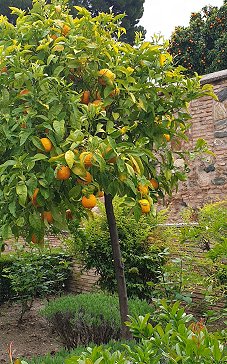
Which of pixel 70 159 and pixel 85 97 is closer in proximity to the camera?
pixel 70 159

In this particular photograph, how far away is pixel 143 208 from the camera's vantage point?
2352 mm

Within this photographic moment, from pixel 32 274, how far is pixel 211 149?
2.74m

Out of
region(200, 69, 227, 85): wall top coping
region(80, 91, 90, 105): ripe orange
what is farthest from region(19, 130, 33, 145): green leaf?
region(200, 69, 227, 85): wall top coping

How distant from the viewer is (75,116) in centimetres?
239

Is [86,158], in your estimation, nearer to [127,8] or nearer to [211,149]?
[211,149]

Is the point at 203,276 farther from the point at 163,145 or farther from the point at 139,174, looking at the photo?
the point at 139,174

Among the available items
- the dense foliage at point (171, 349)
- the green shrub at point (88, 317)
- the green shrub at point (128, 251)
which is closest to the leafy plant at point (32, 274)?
the green shrub at point (128, 251)

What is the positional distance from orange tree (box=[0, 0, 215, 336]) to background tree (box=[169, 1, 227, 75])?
10.3m

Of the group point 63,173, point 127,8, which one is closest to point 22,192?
point 63,173

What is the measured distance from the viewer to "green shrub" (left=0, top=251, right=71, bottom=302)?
5410mm

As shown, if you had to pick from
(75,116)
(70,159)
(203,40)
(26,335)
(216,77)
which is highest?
(203,40)

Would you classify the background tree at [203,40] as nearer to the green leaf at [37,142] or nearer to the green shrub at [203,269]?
the green shrub at [203,269]

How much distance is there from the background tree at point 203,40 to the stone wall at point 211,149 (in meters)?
6.37

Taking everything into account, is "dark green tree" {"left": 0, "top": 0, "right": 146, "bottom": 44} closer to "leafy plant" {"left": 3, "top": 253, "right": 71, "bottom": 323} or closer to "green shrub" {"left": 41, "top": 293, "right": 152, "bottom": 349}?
"leafy plant" {"left": 3, "top": 253, "right": 71, "bottom": 323}
